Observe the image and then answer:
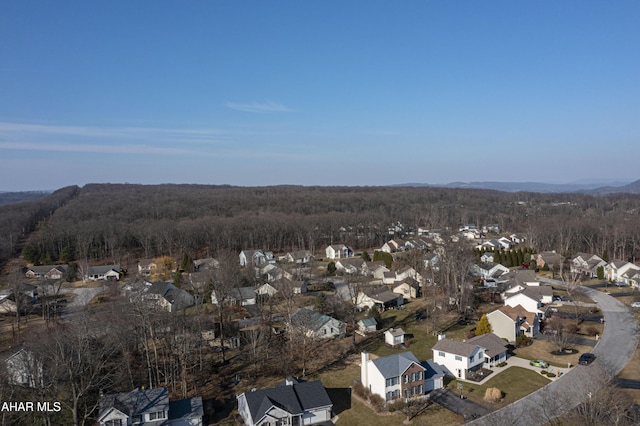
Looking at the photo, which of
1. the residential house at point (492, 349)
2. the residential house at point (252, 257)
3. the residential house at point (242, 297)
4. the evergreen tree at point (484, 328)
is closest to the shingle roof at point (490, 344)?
the residential house at point (492, 349)

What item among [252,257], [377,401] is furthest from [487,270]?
[377,401]

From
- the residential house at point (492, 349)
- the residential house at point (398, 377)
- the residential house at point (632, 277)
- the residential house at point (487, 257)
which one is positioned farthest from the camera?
the residential house at point (487, 257)

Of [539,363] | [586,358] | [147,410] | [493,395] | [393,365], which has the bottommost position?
[539,363]

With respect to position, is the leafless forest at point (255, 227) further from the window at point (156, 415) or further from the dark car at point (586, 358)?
the window at point (156, 415)

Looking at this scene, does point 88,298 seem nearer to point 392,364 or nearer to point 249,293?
point 249,293

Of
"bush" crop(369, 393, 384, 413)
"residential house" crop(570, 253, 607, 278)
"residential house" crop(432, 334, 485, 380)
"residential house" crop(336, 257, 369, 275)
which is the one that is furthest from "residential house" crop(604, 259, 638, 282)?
"bush" crop(369, 393, 384, 413)

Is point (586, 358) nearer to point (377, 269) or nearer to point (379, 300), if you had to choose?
point (379, 300)
